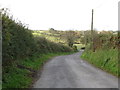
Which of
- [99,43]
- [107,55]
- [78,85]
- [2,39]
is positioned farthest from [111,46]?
[2,39]

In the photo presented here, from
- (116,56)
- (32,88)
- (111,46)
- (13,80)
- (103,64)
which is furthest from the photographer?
(111,46)

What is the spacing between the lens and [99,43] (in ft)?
99.9

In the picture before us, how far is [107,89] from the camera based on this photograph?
11.2m

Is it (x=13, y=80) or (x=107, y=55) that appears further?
(x=107, y=55)

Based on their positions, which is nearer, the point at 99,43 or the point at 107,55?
the point at 107,55

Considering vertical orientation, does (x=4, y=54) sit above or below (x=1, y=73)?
above

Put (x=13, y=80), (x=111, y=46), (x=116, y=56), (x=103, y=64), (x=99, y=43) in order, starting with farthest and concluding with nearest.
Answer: (x=99, y=43)
(x=111, y=46)
(x=103, y=64)
(x=116, y=56)
(x=13, y=80)

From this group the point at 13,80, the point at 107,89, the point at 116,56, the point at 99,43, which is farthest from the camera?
the point at 99,43

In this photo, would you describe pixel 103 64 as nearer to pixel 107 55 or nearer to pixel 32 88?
pixel 107 55

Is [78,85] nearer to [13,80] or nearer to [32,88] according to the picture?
[32,88]

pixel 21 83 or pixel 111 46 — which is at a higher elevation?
pixel 111 46

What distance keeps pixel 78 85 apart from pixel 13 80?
148 inches

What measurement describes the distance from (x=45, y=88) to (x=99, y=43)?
19644 mm

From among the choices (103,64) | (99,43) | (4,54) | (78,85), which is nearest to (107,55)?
(103,64)
